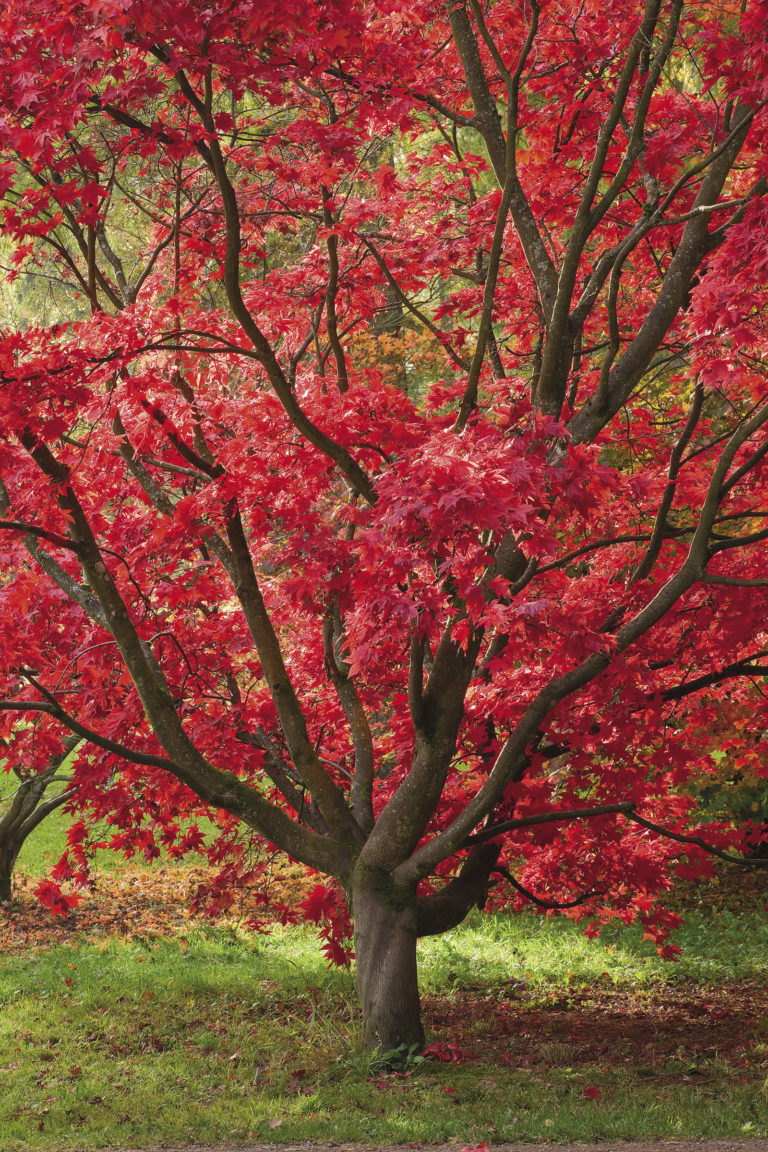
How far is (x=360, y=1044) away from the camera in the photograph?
5.49 metres

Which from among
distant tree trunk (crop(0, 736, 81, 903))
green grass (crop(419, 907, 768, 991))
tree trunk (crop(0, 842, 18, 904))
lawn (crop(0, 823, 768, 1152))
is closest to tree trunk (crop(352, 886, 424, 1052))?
lawn (crop(0, 823, 768, 1152))

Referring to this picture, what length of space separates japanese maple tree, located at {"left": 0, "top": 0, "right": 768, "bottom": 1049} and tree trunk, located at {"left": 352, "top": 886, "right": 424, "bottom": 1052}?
2 cm

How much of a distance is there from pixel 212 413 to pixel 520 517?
289cm

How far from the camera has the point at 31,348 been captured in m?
4.70

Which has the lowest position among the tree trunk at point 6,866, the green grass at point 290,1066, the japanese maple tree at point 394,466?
the green grass at point 290,1066

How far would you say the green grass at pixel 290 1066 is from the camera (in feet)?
14.9

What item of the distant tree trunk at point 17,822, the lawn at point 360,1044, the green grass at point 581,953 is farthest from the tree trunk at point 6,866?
the green grass at point 581,953

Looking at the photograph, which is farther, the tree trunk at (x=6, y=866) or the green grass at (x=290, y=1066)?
the tree trunk at (x=6, y=866)

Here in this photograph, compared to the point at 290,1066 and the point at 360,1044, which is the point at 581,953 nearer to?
the point at 360,1044

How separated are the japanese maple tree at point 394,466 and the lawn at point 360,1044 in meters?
0.63

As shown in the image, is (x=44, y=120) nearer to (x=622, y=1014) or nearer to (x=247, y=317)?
(x=247, y=317)

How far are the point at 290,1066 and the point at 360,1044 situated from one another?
0.40m

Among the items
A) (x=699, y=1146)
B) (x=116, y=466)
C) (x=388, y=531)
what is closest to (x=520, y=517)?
(x=388, y=531)

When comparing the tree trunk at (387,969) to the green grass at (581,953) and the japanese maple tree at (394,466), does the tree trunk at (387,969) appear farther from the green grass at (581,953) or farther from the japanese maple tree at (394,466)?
the green grass at (581,953)
